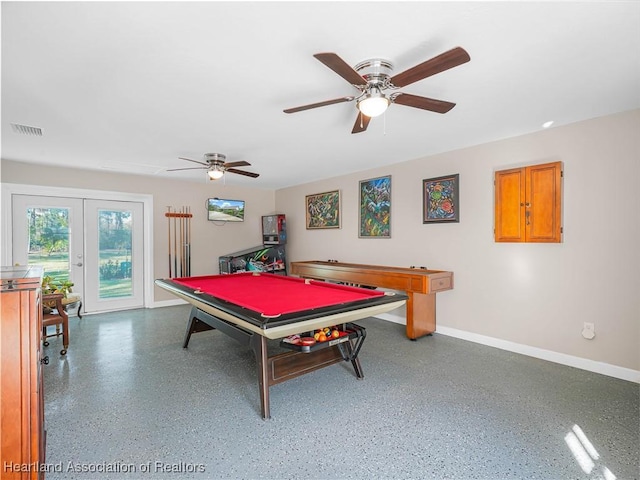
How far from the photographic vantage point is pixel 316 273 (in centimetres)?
522

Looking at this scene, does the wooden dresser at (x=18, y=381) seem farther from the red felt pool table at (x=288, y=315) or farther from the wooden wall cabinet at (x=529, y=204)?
the wooden wall cabinet at (x=529, y=204)

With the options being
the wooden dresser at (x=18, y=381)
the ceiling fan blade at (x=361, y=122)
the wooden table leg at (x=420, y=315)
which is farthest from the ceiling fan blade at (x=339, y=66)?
the wooden table leg at (x=420, y=315)

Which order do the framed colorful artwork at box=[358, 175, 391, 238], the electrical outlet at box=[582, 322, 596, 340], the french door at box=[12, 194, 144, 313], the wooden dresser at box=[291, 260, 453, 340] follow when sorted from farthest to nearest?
1. the framed colorful artwork at box=[358, 175, 391, 238]
2. the french door at box=[12, 194, 144, 313]
3. the wooden dresser at box=[291, 260, 453, 340]
4. the electrical outlet at box=[582, 322, 596, 340]

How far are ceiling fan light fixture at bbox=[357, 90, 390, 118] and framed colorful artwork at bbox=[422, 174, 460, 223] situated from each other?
232 centimetres

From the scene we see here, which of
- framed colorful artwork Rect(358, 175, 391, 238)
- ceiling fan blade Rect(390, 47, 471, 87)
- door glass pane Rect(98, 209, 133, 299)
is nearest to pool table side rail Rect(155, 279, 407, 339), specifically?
ceiling fan blade Rect(390, 47, 471, 87)

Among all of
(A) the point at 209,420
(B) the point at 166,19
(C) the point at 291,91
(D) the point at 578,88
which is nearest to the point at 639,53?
(D) the point at 578,88

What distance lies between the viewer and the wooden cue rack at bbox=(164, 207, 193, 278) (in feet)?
19.4

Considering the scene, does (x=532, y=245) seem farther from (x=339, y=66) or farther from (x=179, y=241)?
(x=179, y=241)

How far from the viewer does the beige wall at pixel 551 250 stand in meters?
2.82

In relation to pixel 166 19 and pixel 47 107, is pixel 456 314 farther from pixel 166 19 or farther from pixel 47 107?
pixel 47 107

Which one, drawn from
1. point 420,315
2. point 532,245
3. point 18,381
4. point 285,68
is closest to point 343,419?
point 18,381

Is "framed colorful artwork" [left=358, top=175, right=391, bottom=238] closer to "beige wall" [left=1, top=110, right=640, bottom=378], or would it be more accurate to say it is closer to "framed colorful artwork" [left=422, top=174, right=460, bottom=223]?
"beige wall" [left=1, top=110, right=640, bottom=378]

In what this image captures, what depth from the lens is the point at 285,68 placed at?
210 cm

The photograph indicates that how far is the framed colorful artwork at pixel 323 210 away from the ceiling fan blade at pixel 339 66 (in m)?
3.82
